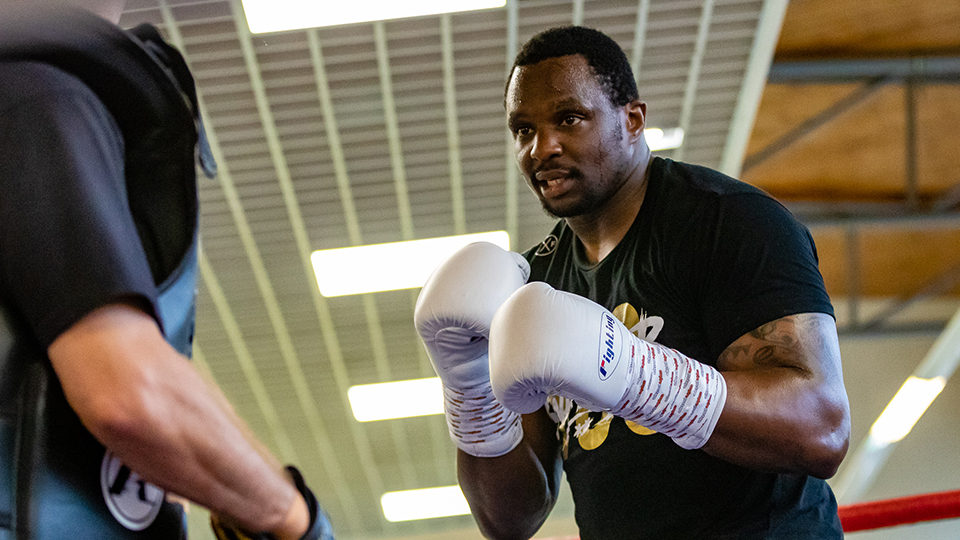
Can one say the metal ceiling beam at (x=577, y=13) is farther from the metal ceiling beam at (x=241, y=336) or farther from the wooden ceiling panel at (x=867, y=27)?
the wooden ceiling panel at (x=867, y=27)

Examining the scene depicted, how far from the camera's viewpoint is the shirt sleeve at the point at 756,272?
129 cm

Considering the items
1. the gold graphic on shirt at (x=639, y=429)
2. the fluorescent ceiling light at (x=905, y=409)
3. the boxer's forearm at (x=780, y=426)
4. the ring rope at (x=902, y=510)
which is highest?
the boxer's forearm at (x=780, y=426)

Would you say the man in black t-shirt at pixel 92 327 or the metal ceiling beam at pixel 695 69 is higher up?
the man in black t-shirt at pixel 92 327

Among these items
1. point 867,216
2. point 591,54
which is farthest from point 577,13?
point 867,216

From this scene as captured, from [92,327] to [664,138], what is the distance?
4761 mm

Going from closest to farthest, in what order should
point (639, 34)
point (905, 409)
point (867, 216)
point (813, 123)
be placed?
point (639, 34), point (905, 409), point (813, 123), point (867, 216)

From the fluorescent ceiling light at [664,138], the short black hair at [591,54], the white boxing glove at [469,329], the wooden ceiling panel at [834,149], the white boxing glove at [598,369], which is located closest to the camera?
the white boxing glove at [598,369]

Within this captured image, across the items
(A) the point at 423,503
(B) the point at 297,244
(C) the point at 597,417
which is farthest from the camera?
(A) the point at 423,503

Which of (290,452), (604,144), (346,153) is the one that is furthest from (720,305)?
(290,452)

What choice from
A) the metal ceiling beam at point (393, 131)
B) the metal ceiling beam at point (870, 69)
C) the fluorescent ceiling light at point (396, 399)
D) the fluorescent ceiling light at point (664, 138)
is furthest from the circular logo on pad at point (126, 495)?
the fluorescent ceiling light at point (396, 399)

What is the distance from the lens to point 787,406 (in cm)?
120

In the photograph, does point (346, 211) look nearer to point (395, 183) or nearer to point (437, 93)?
point (395, 183)

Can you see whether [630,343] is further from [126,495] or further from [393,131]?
[393,131]

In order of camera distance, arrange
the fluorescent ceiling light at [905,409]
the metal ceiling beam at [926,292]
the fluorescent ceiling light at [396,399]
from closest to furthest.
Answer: the fluorescent ceiling light at [905,409]
the fluorescent ceiling light at [396,399]
the metal ceiling beam at [926,292]
